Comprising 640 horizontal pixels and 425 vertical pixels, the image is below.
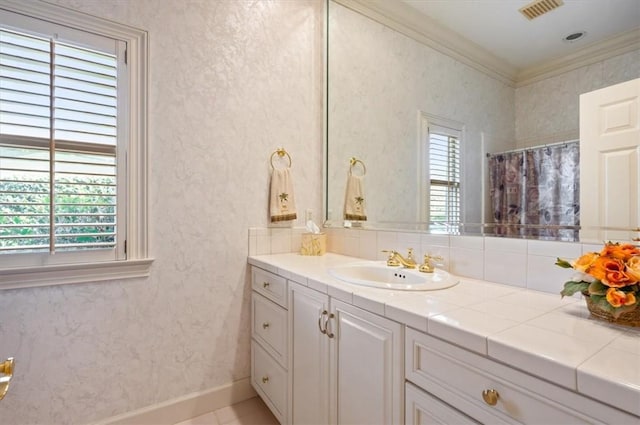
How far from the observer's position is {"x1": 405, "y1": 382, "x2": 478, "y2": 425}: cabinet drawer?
2.48 feet

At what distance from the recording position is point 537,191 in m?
1.12

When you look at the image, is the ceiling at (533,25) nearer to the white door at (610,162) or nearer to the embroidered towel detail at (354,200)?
the white door at (610,162)

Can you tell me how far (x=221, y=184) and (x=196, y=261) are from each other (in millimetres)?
453

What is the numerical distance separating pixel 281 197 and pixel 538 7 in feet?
4.86

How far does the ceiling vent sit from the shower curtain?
511 millimetres

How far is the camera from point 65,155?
1385 mm

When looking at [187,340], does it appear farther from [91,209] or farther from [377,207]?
[377,207]

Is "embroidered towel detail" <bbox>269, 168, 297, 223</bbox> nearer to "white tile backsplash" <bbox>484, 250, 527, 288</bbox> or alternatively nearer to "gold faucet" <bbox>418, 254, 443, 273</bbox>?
"gold faucet" <bbox>418, 254, 443, 273</bbox>

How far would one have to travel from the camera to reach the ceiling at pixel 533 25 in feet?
3.19

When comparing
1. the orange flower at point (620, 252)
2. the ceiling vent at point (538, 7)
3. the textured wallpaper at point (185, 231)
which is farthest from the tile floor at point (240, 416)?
the ceiling vent at point (538, 7)

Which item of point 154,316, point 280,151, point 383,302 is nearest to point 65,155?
point 154,316

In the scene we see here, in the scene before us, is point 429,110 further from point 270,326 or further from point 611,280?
point 270,326

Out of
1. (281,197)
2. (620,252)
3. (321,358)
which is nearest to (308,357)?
(321,358)

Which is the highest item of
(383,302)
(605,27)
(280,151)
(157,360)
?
(605,27)
